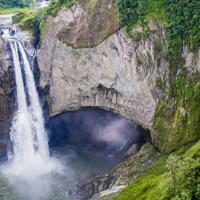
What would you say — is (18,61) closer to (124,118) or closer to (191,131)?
(124,118)

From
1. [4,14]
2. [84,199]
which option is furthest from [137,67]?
[4,14]

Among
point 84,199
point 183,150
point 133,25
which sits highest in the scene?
point 133,25

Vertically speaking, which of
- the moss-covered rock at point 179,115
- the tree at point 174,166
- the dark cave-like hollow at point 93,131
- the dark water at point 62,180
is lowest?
the dark water at point 62,180

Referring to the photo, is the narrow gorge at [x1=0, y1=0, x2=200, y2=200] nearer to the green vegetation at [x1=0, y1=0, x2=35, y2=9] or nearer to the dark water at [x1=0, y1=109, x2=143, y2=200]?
the dark water at [x1=0, y1=109, x2=143, y2=200]

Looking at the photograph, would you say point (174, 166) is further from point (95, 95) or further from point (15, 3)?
point (15, 3)

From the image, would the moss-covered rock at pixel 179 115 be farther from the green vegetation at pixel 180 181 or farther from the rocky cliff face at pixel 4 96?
the rocky cliff face at pixel 4 96

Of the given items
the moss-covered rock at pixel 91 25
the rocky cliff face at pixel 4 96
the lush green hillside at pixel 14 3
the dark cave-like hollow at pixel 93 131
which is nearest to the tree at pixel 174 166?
the moss-covered rock at pixel 91 25
